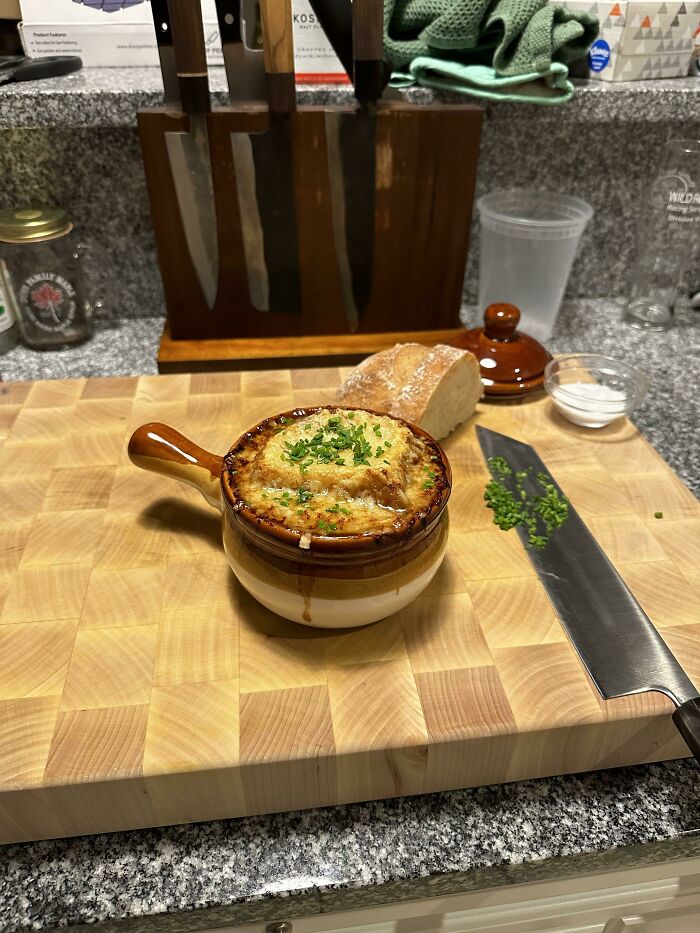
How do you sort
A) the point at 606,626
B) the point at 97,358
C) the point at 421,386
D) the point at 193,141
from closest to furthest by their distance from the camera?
the point at 606,626 → the point at 421,386 → the point at 193,141 → the point at 97,358

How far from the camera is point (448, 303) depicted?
117 centimetres

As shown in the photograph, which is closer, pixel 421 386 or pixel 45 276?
pixel 421 386

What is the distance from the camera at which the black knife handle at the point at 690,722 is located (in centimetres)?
54

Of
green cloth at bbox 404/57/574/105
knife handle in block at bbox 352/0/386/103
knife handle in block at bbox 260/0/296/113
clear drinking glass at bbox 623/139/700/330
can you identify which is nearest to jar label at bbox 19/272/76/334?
knife handle in block at bbox 260/0/296/113

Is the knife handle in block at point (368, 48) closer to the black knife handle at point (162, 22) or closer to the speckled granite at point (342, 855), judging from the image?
the black knife handle at point (162, 22)

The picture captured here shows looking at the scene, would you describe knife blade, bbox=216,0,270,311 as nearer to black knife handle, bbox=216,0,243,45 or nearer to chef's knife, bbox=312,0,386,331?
black knife handle, bbox=216,0,243,45

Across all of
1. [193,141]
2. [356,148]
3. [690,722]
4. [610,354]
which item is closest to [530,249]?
[610,354]

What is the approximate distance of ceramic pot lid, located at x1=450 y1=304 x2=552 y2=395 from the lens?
987 mm

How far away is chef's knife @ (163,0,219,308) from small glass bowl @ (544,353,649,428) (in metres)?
0.56

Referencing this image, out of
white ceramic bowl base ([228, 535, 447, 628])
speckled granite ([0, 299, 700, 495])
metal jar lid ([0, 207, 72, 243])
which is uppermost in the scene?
metal jar lid ([0, 207, 72, 243])

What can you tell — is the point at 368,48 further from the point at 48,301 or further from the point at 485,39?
the point at 48,301

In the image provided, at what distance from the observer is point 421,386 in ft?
2.86

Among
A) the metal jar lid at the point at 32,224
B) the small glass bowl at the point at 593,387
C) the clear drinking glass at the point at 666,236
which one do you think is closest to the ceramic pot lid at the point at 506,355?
the small glass bowl at the point at 593,387

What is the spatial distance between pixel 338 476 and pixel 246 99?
26.4 inches
